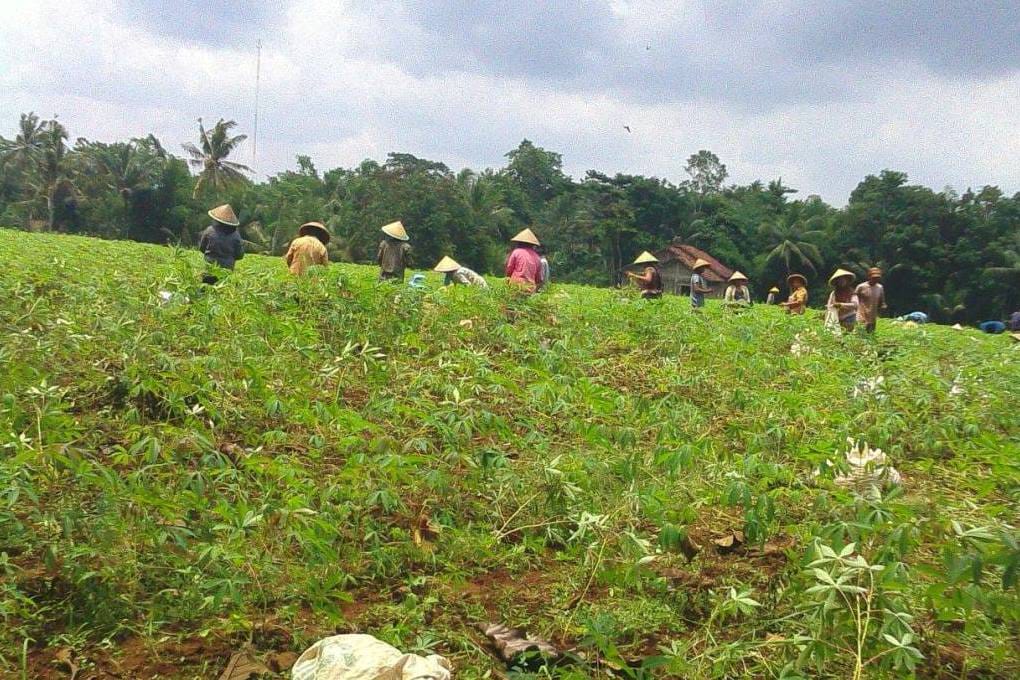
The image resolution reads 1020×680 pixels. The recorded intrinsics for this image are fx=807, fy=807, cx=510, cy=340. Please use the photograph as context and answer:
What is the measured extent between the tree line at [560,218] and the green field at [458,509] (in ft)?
94.2

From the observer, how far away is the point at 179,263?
496 cm

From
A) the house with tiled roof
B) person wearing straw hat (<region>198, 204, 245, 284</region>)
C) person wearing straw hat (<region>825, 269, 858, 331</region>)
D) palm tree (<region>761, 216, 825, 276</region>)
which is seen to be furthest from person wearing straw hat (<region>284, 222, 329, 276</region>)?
palm tree (<region>761, 216, 825, 276</region>)

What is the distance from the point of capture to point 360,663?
75.6 inches

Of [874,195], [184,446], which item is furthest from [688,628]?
[874,195]

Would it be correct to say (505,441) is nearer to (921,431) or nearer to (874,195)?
(921,431)

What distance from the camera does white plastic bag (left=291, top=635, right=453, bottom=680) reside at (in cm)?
190

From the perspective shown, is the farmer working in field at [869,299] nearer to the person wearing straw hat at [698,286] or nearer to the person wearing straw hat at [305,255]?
the person wearing straw hat at [698,286]

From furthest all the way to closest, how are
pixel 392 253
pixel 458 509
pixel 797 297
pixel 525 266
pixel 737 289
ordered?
pixel 737 289 → pixel 797 297 → pixel 392 253 → pixel 525 266 → pixel 458 509

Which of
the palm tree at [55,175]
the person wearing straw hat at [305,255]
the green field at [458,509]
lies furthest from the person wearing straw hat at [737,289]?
the palm tree at [55,175]

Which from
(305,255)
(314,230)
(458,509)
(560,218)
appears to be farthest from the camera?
(560,218)

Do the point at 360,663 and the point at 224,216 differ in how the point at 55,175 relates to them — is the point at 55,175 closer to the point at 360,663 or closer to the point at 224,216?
the point at 224,216

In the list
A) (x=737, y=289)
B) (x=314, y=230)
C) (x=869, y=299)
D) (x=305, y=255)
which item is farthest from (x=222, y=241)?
(x=737, y=289)

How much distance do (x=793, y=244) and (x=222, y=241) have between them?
3454cm

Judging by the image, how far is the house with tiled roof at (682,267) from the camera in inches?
1395
